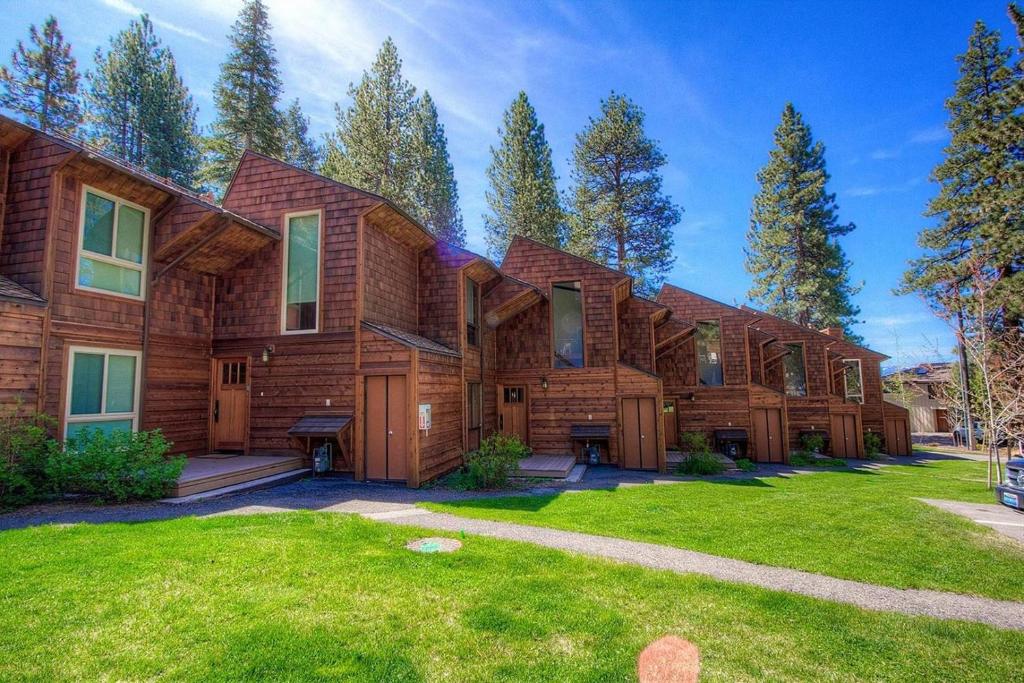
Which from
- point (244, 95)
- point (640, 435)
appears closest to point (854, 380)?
point (640, 435)

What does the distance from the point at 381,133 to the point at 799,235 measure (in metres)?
26.3

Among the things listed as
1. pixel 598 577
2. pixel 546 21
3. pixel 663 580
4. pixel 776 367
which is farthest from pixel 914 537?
pixel 776 367

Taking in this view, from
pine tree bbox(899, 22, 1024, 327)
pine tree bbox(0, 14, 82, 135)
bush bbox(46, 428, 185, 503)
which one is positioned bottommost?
bush bbox(46, 428, 185, 503)

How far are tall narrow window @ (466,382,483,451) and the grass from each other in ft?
25.0

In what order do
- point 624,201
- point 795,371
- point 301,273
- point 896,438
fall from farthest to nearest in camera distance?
point 624,201 → point 896,438 → point 795,371 → point 301,273

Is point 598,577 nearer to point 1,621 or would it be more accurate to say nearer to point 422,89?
point 1,621

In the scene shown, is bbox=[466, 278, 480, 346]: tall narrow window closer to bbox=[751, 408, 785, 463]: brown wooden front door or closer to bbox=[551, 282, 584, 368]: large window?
bbox=[551, 282, 584, 368]: large window

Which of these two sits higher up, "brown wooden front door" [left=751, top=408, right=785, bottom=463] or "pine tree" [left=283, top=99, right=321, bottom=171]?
"pine tree" [left=283, top=99, right=321, bottom=171]

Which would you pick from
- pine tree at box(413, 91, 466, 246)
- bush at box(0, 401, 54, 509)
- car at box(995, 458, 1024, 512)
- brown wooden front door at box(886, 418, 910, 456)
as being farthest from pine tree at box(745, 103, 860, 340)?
bush at box(0, 401, 54, 509)

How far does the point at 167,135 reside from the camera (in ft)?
72.4

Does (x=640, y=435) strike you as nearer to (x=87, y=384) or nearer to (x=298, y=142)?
(x=87, y=384)

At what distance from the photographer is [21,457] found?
670 centimetres

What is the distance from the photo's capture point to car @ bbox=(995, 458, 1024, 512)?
28.3ft

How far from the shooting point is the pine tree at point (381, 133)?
76.1 feet
